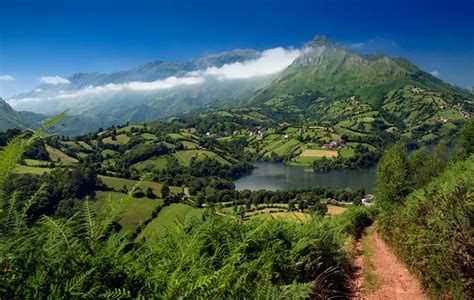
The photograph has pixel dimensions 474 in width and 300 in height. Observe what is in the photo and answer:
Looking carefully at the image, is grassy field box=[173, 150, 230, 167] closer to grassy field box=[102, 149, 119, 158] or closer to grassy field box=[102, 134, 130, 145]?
grassy field box=[102, 149, 119, 158]

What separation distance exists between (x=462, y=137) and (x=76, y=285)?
42879 millimetres

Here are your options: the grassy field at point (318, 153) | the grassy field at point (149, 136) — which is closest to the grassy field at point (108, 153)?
the grassy field at point (149, 136)

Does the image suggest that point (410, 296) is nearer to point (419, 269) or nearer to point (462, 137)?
point (419, 269)

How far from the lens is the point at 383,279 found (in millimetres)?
11430

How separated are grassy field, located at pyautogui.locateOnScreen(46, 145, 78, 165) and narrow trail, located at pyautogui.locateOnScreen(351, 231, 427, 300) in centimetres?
13119

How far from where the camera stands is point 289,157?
513 ft

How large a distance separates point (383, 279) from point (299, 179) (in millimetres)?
112845

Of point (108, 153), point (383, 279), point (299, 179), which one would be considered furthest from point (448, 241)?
point (108, 153)

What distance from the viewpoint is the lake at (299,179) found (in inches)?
4390

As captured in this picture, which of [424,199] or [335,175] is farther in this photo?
[335,175]

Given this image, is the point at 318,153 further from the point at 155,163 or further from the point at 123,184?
the point at 123,184

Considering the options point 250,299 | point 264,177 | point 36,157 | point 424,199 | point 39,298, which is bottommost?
point 264,177

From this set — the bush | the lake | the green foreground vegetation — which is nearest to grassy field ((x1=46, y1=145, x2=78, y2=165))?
the lake

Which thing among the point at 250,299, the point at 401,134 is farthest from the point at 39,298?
the point at 401,134
